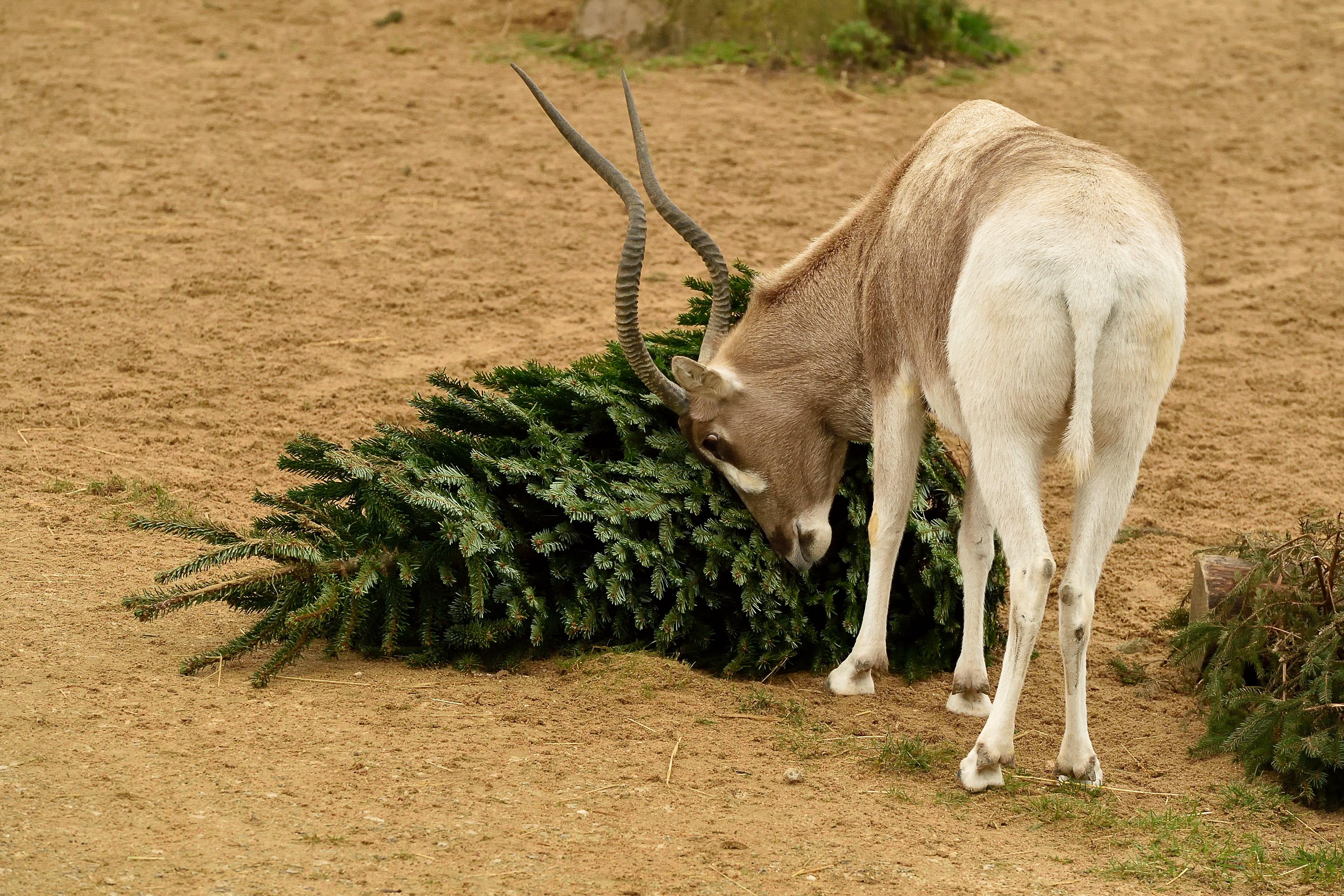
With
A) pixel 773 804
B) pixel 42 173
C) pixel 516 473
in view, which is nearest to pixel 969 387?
pixel 773 804

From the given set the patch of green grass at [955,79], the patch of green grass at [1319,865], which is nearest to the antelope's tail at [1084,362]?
the patch of green grass at [1319,865]

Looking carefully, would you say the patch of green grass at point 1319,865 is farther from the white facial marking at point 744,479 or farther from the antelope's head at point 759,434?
the white facial marking at point 744,479

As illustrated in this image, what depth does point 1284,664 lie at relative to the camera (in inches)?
182

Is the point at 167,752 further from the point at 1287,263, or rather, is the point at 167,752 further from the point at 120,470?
the point at 1287,263

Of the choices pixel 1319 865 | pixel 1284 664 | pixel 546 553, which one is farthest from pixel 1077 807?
pixel 546 553

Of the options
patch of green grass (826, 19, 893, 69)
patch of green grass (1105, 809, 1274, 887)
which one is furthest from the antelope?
patch of green grass (826, 19, 893, 69)

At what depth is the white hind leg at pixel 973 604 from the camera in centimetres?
508

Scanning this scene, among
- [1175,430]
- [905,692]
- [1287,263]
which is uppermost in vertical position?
[1287,263]

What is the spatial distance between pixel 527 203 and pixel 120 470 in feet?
14.7

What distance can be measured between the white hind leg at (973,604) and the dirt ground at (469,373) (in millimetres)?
109

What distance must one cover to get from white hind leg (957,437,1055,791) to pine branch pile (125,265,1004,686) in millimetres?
1138

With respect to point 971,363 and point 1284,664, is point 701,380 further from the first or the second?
point 1284,664

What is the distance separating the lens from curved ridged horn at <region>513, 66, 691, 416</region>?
201 inches

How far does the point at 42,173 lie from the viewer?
10.2 metres
